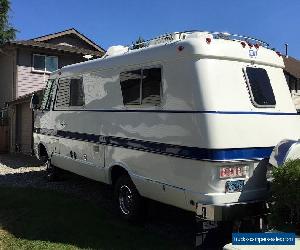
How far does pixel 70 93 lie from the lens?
10.5 m

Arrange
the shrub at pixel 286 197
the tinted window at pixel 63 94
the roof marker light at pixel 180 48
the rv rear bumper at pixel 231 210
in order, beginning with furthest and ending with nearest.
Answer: the tinted window at pixel 63 94
the roof marker light at pixel 180 48
the rv rear bumper at pixel 231 210
the shrub at pixel 286 197

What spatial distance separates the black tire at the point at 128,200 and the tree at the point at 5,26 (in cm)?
2043

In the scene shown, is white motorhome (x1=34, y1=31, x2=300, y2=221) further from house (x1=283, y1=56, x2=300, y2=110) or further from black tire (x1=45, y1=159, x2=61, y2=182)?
house (x1=283, y1=56, x2=300, y2=110)

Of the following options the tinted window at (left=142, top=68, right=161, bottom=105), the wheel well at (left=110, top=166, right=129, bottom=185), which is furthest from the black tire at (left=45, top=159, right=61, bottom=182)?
the tinted window at (left=142, top=68, right=161, bottom=105)

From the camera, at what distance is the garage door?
69.1 feet

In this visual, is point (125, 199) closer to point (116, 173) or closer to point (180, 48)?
point (116, 173)

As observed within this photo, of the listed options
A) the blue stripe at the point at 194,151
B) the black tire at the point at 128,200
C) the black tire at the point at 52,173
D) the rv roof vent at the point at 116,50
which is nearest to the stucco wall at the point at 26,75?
the black tire at the point at 52,173

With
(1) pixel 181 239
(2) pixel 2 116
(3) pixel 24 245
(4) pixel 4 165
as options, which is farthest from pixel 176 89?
A: (2) pixel 2 116

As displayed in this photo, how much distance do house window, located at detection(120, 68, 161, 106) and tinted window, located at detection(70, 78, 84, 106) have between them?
6.03ft

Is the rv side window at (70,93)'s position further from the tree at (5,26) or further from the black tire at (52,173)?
the tree at (5,26)

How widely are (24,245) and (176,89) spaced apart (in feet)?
11.4

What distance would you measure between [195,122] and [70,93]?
4.70 meters

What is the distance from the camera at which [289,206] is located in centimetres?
597

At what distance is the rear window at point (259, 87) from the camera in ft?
23.5
